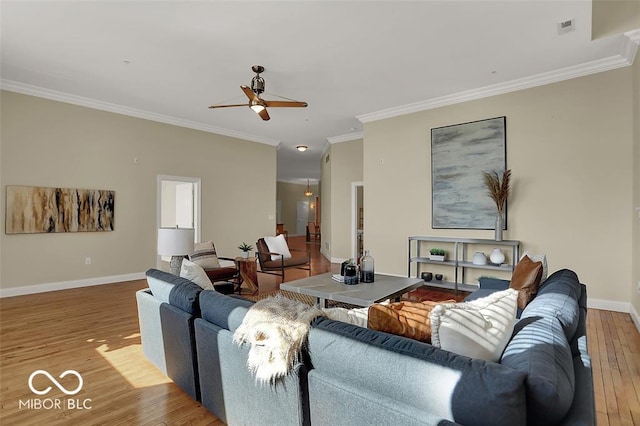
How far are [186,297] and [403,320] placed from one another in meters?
1.42

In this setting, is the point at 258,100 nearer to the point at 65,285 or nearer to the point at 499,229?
the point at 499,229

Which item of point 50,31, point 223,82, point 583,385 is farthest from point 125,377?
point 223,82

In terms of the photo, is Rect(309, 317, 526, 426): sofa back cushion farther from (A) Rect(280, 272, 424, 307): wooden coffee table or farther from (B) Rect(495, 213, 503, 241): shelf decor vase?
(B) Rect(495, 213, 503, 241): shelf decor vase

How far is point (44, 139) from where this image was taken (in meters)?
5.00

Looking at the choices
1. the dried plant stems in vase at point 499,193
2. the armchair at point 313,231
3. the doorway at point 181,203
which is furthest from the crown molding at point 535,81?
the armchair at point 313,231

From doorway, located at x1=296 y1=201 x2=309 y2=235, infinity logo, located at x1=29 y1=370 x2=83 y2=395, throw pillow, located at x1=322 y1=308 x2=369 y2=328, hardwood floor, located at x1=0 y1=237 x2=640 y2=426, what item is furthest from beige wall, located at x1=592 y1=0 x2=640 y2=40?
doorway, located at x1=296 y1=201 x2=309 y2=235

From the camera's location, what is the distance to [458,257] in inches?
206

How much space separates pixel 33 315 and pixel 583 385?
516 cm

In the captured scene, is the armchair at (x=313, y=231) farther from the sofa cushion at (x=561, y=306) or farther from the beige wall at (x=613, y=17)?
the sofa cushion at (x=561, y=306)

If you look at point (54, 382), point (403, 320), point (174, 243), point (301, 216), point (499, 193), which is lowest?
point (54, 382)

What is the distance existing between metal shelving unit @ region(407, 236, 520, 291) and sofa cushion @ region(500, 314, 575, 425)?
3672 millimetres

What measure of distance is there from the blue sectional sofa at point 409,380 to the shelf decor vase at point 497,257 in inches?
119

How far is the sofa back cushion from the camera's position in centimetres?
90

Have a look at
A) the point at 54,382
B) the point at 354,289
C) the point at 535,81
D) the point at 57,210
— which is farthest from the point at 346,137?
the point at 54,382
